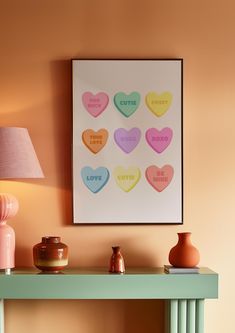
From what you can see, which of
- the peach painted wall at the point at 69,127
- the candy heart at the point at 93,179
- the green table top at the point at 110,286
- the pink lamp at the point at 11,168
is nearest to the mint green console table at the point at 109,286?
the green table top at the point at 110,286

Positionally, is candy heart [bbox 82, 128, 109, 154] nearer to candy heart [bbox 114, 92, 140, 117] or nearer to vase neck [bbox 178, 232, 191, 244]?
candy heart [bbox 114, 92, 140, 117]

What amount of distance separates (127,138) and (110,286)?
2.31ft

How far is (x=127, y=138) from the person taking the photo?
243 cm

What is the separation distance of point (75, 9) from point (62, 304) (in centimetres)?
144

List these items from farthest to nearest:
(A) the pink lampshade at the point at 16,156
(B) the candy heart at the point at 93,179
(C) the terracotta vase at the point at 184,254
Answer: (B) the candy heart at the point at 93,179
(C) the terracotta vase at the point at 184,254
(A) the pink lampshade at the point at 16,156

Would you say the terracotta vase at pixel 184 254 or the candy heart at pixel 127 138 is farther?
the candy heart at pixel 127 138

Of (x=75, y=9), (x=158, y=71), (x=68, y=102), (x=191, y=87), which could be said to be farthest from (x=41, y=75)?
Answer: (x=191, y=87)

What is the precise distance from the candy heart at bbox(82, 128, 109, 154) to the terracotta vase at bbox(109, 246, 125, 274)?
484 millimetres

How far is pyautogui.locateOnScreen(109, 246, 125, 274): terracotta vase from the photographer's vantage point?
2264mm

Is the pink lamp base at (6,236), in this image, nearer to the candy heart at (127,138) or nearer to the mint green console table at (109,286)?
the mint green console table at (109,286)

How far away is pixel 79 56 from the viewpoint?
2.45m

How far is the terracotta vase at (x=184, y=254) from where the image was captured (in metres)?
2.24

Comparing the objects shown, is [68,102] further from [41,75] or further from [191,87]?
[191,87]

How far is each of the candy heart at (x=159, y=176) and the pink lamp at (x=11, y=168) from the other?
1.72ft
